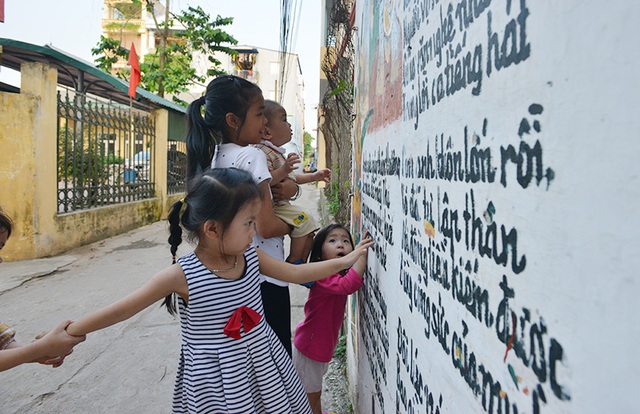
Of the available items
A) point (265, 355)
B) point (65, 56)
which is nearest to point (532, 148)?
point (265, 355)

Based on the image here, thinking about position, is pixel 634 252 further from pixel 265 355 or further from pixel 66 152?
pixel 66 152

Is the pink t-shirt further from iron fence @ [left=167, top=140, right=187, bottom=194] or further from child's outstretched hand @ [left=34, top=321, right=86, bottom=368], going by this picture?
iron fence @ [left=167, top=140, right=187, bottom=194]

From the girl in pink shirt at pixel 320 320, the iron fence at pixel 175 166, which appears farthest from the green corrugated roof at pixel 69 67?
the girl in pink shirt at pixel 320 320

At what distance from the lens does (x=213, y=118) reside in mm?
1889

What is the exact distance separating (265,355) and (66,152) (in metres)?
6.37

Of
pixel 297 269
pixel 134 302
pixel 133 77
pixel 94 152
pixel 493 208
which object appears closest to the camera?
pixel 493 208

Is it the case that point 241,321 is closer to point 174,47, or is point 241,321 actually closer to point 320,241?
point 320,241

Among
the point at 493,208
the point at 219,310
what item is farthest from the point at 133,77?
the point at 493,208

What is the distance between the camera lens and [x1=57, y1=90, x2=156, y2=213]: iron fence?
692cm

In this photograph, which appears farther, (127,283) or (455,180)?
(127,283)

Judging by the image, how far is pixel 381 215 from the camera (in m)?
1.66

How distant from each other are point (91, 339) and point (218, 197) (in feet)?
8.98

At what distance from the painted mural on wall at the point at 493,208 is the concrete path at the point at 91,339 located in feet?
6.89

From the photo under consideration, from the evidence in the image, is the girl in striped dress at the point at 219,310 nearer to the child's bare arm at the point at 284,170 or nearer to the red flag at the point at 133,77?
the child's bare arm at the point at 284,170
